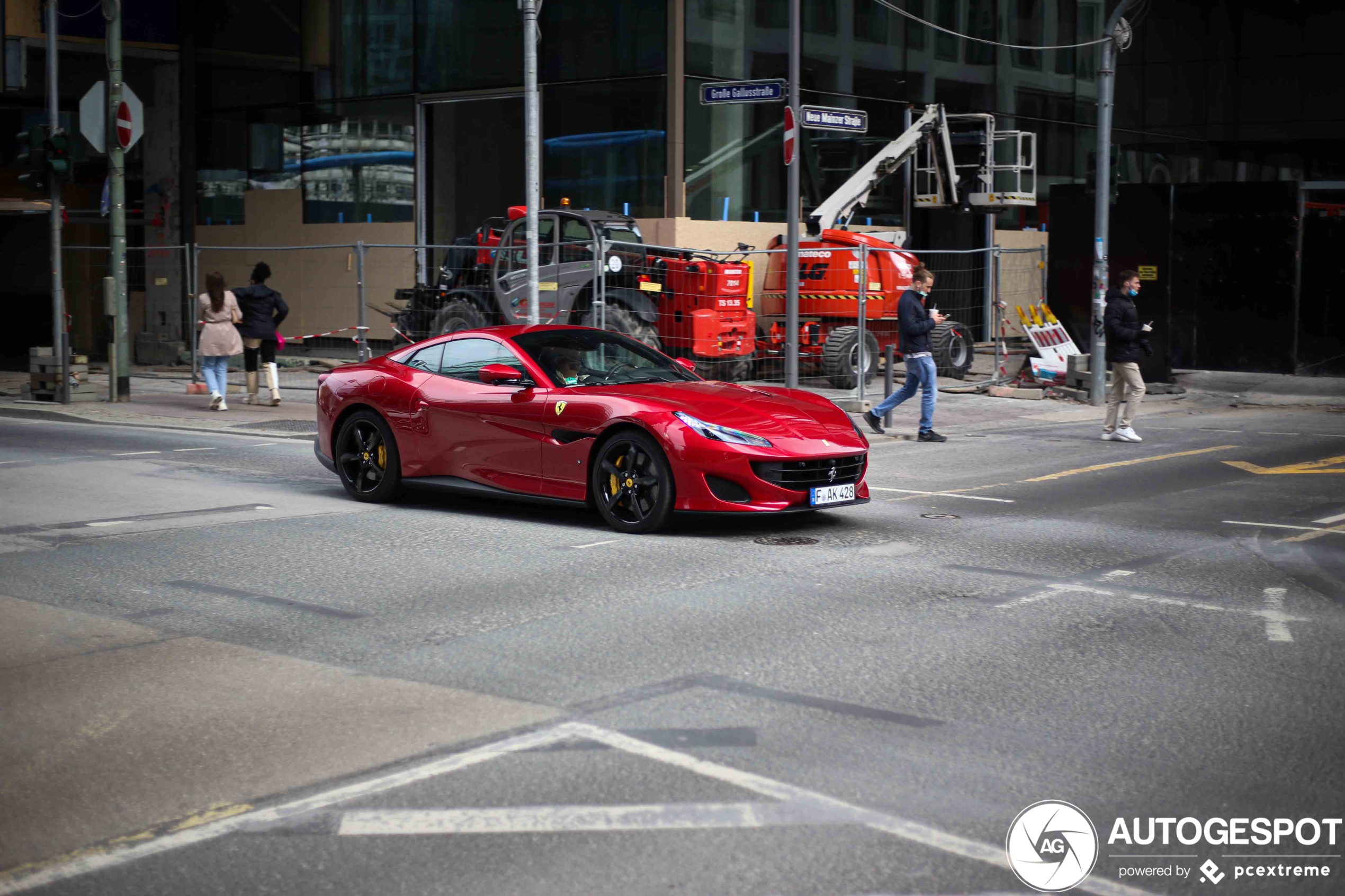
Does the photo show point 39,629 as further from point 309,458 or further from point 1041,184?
point 1041,184

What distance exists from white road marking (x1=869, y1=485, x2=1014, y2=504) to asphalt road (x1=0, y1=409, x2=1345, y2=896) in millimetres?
740

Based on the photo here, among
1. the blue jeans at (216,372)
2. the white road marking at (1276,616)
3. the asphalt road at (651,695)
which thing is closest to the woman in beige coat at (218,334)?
the blue jeans at (216,372)

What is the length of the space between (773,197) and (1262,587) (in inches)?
778

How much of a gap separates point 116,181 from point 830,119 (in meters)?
10.3

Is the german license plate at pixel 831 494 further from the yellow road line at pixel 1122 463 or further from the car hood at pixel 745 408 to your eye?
the yellow road line at pixel 1122 463

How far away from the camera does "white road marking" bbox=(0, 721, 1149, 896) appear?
4090mm

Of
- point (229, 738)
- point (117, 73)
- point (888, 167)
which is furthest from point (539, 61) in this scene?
point (229, 738)

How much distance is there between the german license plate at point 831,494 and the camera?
9703mm

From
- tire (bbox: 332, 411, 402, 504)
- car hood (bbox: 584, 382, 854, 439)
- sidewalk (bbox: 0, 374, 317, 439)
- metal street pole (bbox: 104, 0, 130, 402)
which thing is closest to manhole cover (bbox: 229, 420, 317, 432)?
sidewalk (bbox: 0, 374, 317, 439)

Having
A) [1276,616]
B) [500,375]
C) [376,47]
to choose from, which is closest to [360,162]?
[376,47]

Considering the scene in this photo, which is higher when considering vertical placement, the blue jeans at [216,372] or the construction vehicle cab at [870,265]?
the construction vehicle cab at [870,265]

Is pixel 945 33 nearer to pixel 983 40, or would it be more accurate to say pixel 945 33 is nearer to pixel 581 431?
pixel 983 40

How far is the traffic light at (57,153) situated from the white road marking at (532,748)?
17.4m

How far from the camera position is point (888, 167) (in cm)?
2645
